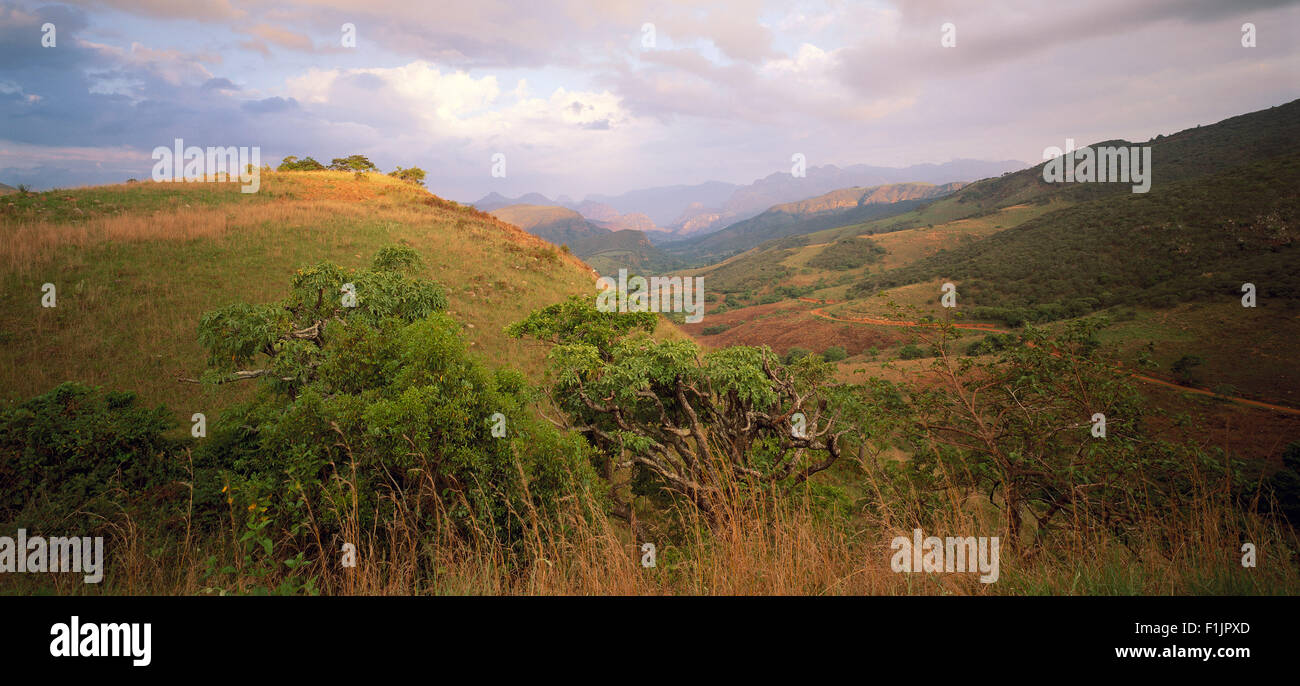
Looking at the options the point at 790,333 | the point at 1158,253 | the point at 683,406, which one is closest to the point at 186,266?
the point at 683,406

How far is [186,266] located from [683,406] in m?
20.2

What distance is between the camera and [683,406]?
26.6ft

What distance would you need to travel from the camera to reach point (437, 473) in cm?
492

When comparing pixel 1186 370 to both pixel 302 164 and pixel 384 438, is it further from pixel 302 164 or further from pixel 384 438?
→ pixel 302 164

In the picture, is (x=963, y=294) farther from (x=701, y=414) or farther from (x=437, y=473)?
(x=437, y=473)

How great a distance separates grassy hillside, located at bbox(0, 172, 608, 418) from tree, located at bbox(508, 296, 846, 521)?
7549 millimetres

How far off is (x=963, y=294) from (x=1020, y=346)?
50834 millimetres

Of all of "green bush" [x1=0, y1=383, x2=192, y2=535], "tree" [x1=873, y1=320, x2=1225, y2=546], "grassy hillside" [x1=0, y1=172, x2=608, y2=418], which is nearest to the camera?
"green bush" [x1=0, y1=383, x2=192, y2=535]

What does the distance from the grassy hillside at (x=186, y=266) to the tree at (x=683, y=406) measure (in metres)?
7.55

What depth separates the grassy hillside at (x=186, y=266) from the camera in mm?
11961

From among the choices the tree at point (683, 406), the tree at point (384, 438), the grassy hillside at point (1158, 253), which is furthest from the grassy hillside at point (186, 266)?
the grassy hillside at point (1158, 253)

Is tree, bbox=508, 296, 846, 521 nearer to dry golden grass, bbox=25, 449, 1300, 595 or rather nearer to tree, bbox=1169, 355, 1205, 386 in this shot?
dry golden grass, bbox=25, 449, 1300, 595

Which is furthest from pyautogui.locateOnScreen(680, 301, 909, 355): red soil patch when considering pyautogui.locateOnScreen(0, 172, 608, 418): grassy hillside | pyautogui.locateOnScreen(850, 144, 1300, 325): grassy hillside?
pyautogui.locateOnScreen(0, 172, 608, 418): grassy hillside

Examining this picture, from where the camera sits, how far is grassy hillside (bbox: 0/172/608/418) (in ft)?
39.2
